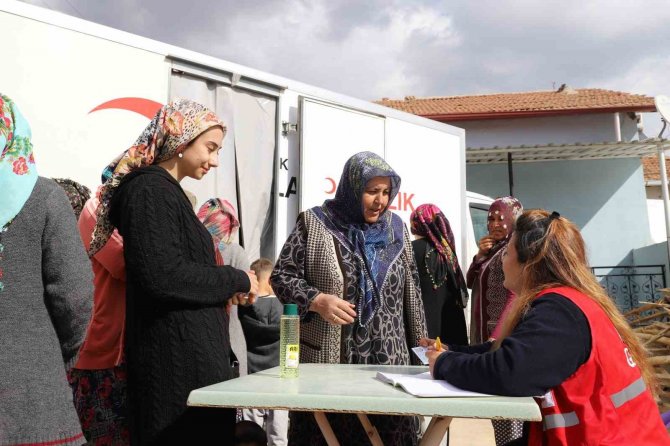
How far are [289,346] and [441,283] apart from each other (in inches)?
89.2

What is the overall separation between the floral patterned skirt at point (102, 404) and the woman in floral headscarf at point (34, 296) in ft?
1.40

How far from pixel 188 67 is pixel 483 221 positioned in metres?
3.86

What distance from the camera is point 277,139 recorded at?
182 inches

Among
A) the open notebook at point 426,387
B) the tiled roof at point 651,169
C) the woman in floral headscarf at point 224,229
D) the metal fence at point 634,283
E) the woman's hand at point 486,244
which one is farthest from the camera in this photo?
the tiled roof at point 651,169

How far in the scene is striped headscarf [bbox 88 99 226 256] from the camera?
2.04 m

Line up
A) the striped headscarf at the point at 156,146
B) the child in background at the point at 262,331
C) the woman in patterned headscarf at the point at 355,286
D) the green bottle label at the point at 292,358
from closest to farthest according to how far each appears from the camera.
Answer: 1. the green bottle label at the point at 292,358
2. the striped headscarf at the point at 156,146
3. the woman in patterned headscarf at the point at 355,286
4. the child in background at the point at 262,331

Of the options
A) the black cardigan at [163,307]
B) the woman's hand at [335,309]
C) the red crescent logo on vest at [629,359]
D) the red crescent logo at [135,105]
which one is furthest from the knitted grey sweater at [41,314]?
the red crescent logo at [135,105]

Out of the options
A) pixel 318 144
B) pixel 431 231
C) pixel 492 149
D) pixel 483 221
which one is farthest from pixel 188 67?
pixel 492 149

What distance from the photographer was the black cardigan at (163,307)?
1.77m

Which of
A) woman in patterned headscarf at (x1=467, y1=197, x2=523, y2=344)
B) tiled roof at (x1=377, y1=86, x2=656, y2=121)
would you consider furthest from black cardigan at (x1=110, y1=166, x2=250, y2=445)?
tiled roof at (x1=377, y1=86, x2=656, y2=121)

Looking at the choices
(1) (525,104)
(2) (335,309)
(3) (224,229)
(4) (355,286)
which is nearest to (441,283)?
(3) (224,229)

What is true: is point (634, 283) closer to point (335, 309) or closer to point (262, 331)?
point (262, 331)

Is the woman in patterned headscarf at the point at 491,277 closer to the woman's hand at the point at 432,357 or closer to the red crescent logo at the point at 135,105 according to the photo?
the woman's hand at the point at 432,357

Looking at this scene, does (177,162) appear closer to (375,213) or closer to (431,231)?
(375,213)
